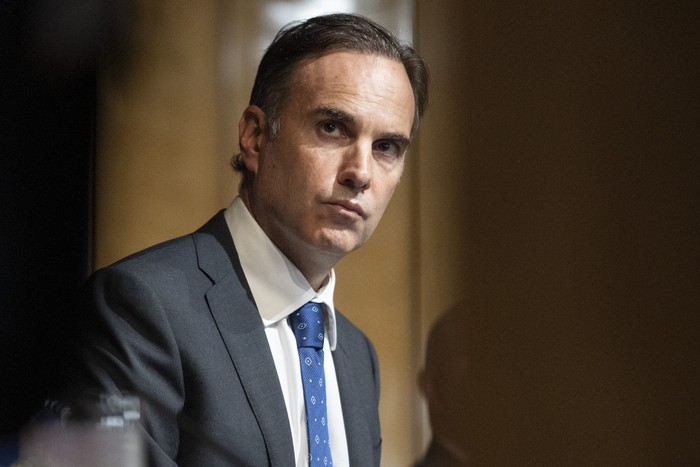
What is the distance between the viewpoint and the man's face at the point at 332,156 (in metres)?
0.58

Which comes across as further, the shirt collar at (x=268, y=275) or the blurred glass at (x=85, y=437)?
the shirt collar at (x=268, y=275)

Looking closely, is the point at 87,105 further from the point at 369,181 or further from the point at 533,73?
the point at 533,73

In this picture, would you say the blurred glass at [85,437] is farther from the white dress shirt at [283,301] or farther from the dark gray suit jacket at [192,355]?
the white dress shirt at [283,301]

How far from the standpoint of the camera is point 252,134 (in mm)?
619

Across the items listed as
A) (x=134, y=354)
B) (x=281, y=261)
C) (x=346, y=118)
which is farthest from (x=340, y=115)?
(x=134, y=354)

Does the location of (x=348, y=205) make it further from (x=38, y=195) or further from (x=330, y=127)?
(x=38, y=195)

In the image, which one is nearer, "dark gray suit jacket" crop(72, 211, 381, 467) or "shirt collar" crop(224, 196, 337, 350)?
"dark gray suit jacket" crop(72, 211, 381, 467)

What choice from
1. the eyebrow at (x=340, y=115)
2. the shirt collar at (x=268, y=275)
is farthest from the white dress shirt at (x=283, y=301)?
the eyebrow at (x=340, y=115)

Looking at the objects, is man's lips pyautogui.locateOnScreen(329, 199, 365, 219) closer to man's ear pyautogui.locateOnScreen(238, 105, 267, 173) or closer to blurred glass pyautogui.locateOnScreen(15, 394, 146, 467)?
man's ear pyautogui.locateOnScreen(238, 105, 267, 173)

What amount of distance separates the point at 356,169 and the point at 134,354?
207 mm

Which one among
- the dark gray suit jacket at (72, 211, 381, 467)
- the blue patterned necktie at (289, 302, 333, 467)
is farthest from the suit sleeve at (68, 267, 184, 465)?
the blue patterned necktie at (289, 302, 333, 467)

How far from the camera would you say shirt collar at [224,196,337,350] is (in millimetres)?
605

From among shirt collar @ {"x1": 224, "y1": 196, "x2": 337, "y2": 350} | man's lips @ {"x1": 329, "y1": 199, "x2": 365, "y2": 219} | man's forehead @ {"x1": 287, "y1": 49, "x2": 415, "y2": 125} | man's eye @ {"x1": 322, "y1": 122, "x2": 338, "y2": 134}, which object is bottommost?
shirt collar @ {"x1": 224, "y1": 196, "x2": 337, "y2": 350}

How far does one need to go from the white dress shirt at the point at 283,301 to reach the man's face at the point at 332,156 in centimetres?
1
